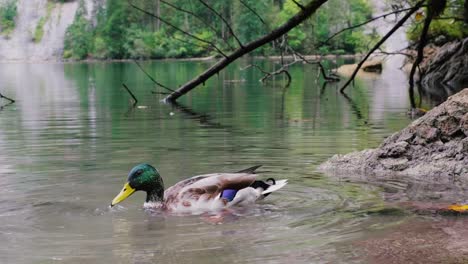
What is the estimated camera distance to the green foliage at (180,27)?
10250cm

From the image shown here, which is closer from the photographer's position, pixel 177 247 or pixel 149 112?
pixel 177 247

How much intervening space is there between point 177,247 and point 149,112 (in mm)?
15856

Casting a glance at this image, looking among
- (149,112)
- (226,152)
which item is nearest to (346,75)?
(149,112)

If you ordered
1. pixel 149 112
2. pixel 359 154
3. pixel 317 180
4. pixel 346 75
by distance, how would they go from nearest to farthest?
pixel 317 180 < pixel 359 154 < pixel 149 112 < pixel 346 75

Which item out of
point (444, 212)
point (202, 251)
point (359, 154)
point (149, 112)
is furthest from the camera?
point (149, 112)

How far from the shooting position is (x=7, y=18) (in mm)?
166375

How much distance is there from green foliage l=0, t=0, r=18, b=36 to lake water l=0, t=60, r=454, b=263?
5773 inches

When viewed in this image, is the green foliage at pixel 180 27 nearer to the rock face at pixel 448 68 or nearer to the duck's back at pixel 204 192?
the rock face at pixel 448 68

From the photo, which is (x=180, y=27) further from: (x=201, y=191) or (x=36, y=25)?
(x=201, y=191)

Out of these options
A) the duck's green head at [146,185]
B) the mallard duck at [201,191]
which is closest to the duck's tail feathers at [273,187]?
the mallard duck at [201,191]

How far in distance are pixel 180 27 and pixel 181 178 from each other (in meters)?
106

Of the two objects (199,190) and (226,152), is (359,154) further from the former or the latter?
(199,190)

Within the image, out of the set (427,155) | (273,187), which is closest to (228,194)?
(273,187)

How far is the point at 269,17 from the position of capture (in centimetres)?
10269
